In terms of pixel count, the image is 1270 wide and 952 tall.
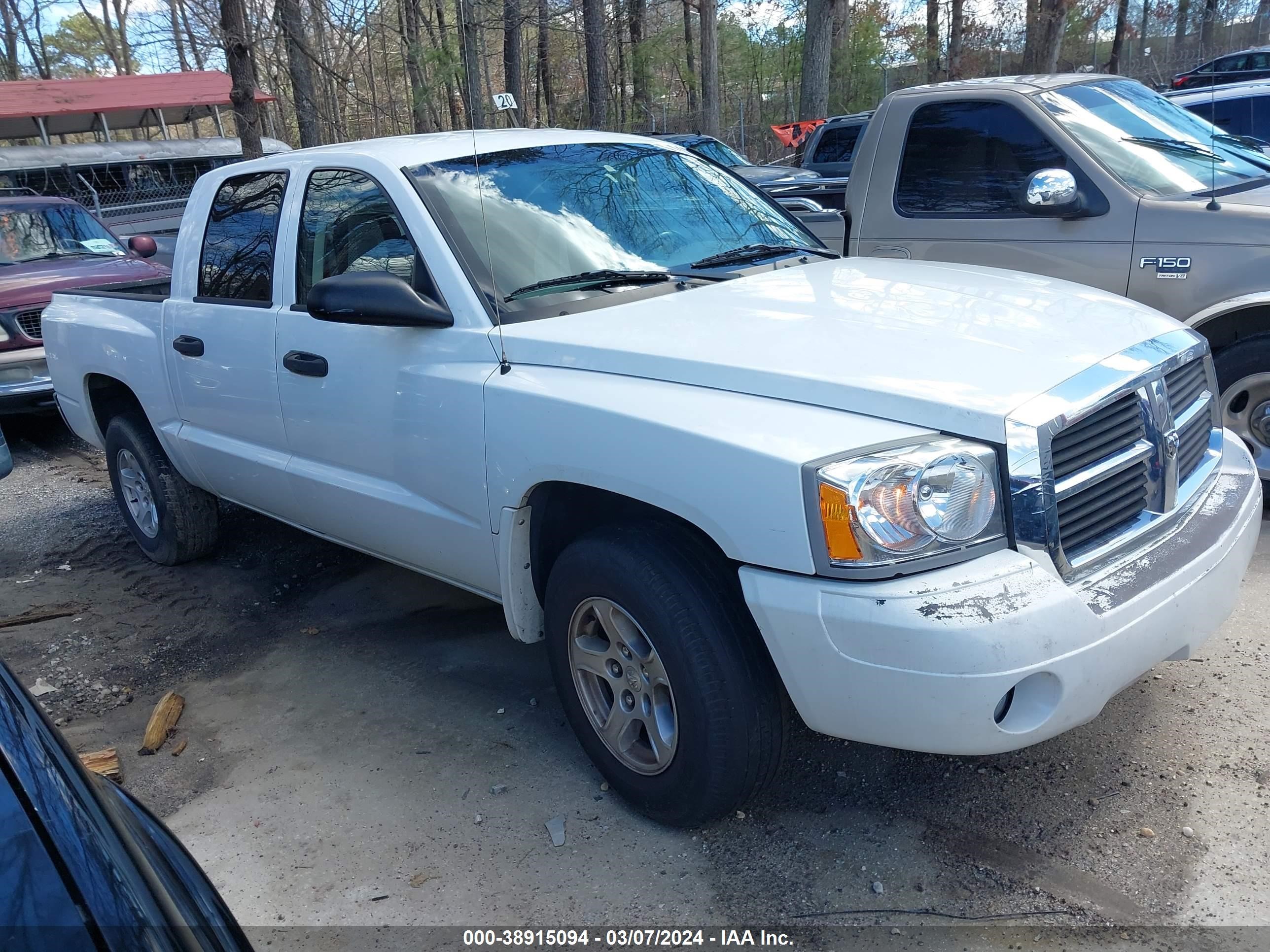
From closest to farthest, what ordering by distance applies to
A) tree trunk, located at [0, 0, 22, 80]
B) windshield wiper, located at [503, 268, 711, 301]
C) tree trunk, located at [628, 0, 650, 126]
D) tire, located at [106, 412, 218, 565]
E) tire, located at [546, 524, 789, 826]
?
1. tire, located at [546, 524, 789, 826]
2. windshield wiper, located at [503, 268, 711, 301]
3. tire, located at [106, 412, 218, 565]
4. tree trunk, located at [628, 0, 650, 126]
5. tree trunk, located at [0, 0, 22, 80]

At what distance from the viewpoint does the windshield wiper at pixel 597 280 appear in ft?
11.0

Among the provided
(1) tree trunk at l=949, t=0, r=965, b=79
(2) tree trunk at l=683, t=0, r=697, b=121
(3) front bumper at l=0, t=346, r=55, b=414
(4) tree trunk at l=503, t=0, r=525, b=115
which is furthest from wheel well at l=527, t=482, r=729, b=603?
(1) tree trunk at l=949, t=0, r=965, b=79

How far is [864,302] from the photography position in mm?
3238

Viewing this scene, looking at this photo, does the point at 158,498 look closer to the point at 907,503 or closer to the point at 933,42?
the point at 907,503

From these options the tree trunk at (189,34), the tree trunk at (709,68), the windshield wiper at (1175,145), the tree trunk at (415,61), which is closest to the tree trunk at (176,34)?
the tree trunk at (189,34)

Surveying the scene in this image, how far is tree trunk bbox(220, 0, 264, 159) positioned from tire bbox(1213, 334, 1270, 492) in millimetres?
9204

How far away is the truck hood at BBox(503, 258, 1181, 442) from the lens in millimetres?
2527

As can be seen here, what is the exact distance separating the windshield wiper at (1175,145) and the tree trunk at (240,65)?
849 centimetres

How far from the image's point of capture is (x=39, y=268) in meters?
8.84

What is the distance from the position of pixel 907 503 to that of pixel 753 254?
5.74 feet

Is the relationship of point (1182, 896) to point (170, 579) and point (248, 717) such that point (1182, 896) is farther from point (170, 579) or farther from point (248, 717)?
point (170, 579)

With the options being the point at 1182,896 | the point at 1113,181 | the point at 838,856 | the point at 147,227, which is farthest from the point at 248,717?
the point at 147,227

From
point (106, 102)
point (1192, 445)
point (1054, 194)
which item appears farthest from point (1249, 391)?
point (106, 102)

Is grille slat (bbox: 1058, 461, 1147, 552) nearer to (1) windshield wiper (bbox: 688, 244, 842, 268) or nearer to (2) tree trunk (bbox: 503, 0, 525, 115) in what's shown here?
(1) windshield wiper (bbox: 688, 244, 842, 268)
